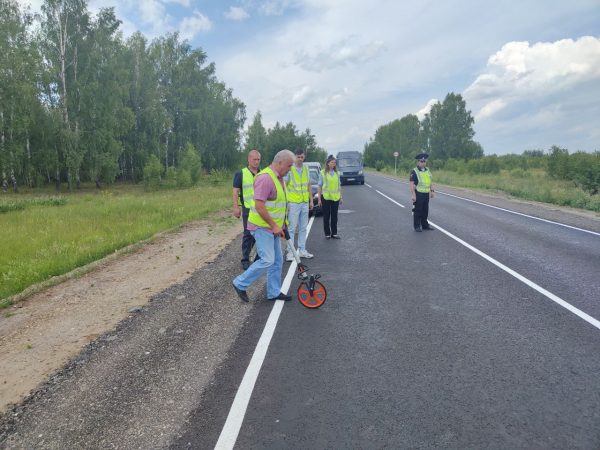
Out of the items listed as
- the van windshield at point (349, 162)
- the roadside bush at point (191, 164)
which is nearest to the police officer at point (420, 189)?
the van windshield at point (349, 162)

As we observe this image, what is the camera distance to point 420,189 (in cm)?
1040

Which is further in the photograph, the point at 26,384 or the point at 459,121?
the point at 459,121

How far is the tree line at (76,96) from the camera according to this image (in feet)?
89.8

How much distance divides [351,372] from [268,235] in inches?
86.1

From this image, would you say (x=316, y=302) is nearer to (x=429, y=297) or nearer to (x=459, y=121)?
(x=429, y=297)

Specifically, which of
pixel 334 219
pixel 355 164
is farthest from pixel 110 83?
pixel 334 219

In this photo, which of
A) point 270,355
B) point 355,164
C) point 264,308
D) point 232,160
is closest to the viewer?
point 270,355

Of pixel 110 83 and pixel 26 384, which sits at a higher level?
→ pixel 110 83

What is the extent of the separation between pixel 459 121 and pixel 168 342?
74.3 metres

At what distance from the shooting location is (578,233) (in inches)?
396

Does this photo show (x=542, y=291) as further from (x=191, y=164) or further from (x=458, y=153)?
(x=458, y=153)

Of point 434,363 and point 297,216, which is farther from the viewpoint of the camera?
point 297,216

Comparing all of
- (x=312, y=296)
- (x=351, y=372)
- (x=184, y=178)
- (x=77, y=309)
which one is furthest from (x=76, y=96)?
(x=351, y=372)

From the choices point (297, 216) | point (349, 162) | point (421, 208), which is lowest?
point (421, 208)
